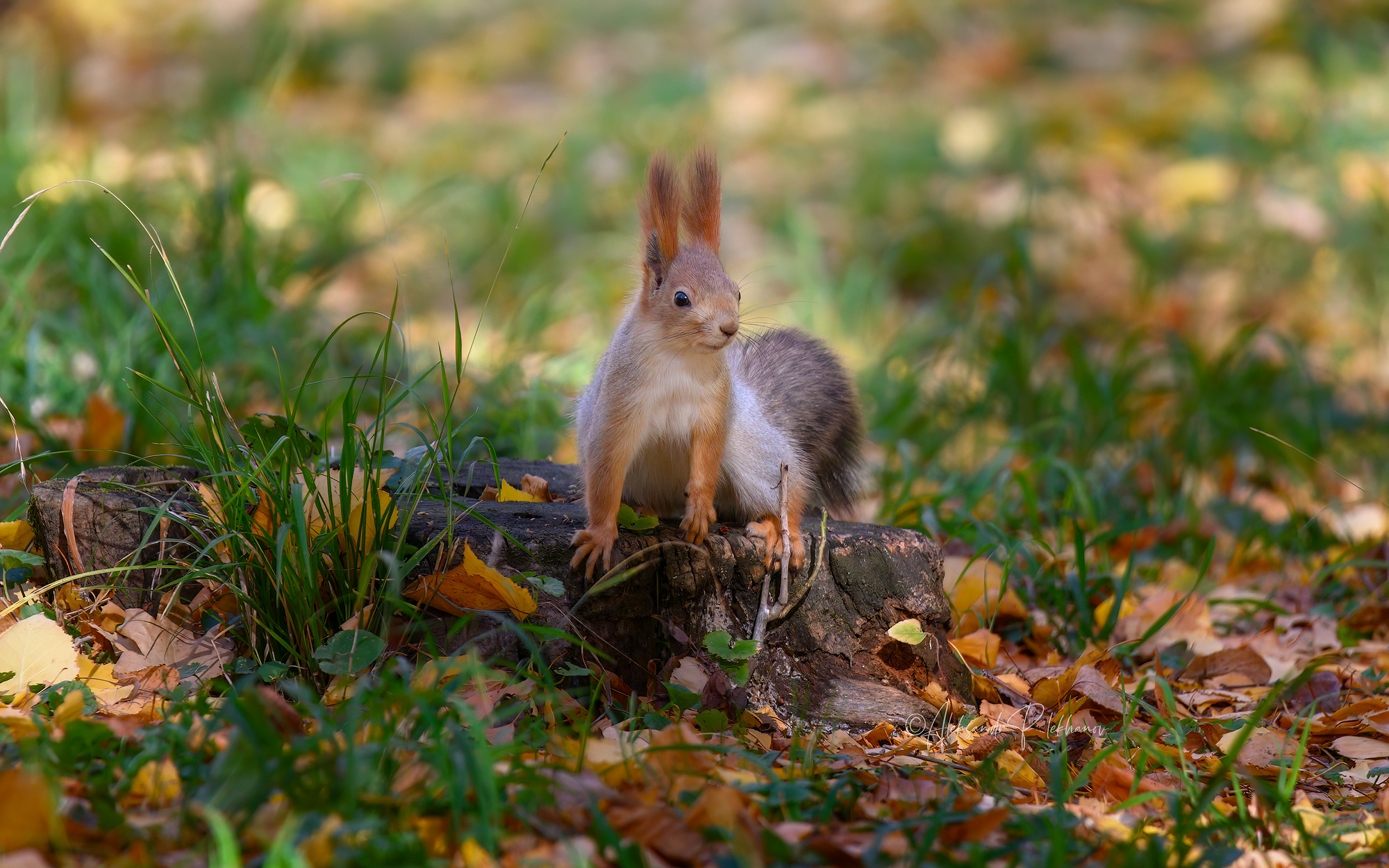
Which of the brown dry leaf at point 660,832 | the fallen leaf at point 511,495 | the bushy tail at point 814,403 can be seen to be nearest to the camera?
the brown dry leaf at point 660,832

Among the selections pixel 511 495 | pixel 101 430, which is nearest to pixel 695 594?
pixel 511 495

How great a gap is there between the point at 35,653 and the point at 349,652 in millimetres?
538

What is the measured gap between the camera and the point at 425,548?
78.5 inches

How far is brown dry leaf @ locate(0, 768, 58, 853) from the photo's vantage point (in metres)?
1.38

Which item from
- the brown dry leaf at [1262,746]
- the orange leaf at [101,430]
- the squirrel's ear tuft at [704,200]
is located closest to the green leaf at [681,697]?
the squirrel's ear tuft at [704,200]

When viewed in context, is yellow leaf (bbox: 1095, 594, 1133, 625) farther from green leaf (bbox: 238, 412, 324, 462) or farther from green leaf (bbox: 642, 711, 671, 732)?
green leaf (bbox: 238, 412, 324, 462)

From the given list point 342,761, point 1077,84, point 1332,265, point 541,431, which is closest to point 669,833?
point 342,761

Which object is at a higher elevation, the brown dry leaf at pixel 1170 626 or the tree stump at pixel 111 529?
the tree stump at pixel 111 529

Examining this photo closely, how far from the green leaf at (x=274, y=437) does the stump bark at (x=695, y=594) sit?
0.51ft

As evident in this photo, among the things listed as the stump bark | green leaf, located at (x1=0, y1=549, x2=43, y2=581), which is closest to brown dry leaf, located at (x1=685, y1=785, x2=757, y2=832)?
the stump bark

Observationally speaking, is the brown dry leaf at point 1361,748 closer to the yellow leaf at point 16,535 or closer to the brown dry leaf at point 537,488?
the brown dry leaf at point 537,488

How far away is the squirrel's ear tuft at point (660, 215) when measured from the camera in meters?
2.21

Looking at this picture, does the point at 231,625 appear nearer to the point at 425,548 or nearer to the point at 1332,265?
the point at 425,548

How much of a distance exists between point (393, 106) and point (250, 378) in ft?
16.9
